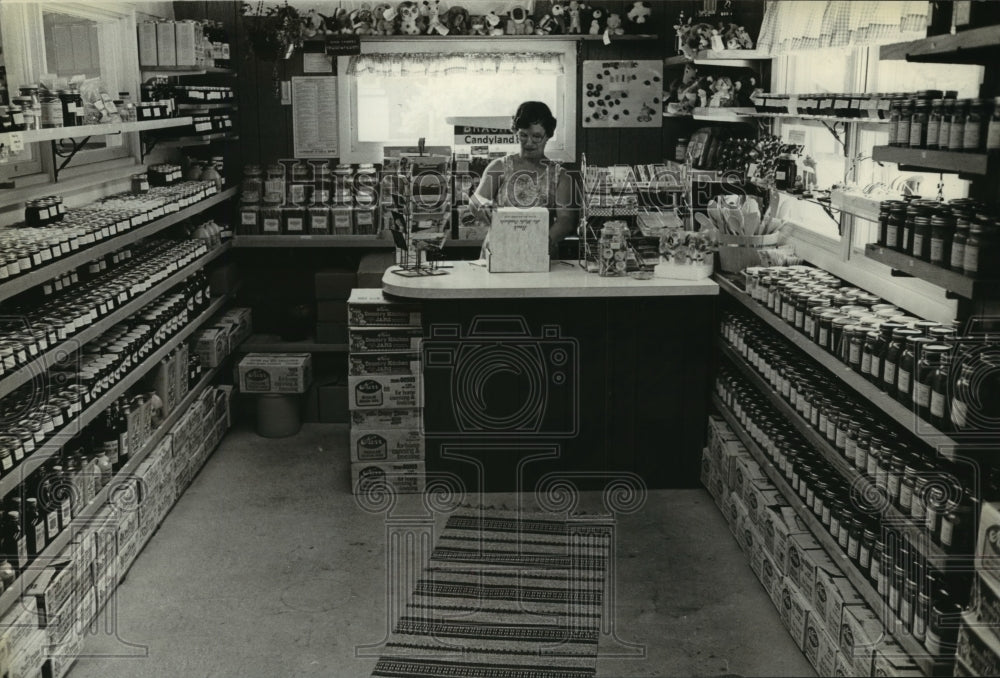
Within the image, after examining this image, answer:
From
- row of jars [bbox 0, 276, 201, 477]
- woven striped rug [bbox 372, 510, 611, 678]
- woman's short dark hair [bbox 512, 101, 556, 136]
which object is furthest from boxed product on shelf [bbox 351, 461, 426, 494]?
woman's short dark hair [bbox 512, 101, 556, 136]

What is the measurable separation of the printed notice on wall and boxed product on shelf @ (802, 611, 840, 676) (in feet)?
16.3

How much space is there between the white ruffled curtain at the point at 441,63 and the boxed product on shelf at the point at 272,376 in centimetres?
221

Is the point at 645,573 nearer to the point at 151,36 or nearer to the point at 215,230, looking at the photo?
the point at 215,230

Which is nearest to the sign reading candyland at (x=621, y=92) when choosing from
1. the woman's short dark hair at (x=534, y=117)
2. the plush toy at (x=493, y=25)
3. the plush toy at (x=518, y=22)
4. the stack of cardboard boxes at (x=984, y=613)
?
the plush toy at (x=518, y=22)

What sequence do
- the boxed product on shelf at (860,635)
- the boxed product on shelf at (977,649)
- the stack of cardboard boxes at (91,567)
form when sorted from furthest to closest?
1. the stack of cardboard boxes at (91,567)
2. the boxed product on shelf at (860,635)
3. the boxed product on shelf at (977,649)

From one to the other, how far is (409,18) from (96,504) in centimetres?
398

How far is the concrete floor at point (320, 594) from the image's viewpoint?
3730mm

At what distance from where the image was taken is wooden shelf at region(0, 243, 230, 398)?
11.6 ft

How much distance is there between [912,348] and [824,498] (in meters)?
0.90

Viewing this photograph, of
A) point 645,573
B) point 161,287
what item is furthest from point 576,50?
point 645,573

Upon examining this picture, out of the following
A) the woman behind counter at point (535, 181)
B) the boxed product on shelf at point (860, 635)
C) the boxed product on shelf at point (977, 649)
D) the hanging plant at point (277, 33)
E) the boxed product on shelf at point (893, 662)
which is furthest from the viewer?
the hanging plant at point (277, 33)

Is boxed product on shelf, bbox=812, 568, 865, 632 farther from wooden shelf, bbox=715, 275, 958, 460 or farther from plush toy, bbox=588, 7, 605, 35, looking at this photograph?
plush toy, bbox=588, 7, 605, 35

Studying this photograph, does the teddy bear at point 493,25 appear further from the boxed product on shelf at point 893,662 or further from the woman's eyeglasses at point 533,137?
the boxed product on shelf at point 893,662

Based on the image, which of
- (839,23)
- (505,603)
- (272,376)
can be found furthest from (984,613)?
(272,376)
